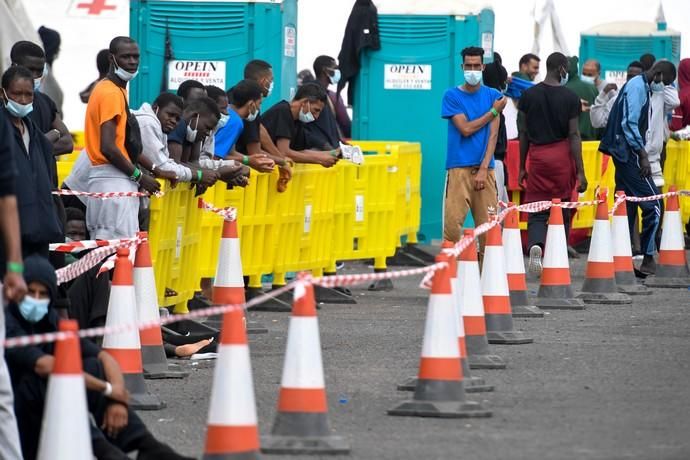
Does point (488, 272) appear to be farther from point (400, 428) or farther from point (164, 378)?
point (400, 428)

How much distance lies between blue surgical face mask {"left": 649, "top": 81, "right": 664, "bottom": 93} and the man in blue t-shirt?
3187mm

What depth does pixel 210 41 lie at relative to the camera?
19.6 metres

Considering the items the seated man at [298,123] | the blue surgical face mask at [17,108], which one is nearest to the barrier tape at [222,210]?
the seated man at [298,123]

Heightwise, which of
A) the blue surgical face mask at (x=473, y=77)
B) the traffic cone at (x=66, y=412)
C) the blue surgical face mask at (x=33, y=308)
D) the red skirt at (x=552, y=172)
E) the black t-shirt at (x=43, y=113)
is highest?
the blue surgical face mask at (x=473, y=77)

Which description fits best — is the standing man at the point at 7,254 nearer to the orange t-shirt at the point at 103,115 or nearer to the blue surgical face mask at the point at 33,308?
the blue surgical face mask at the point at 33,308

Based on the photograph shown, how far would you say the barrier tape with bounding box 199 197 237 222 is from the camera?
1368 centimetres

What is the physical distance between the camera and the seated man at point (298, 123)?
53.2ft

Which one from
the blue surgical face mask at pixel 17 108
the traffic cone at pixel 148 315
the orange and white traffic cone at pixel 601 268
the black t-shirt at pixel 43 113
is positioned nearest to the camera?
the blue surgical face mask at pixel 17 108

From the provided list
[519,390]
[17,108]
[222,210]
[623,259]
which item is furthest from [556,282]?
[17,108]

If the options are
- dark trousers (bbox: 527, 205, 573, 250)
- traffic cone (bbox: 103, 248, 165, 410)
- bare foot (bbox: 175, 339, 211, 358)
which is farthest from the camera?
dark trousers (bbox: 527, 205, 573, 250)

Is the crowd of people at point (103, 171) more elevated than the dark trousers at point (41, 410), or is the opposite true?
the crowd of people at point (103, 171)

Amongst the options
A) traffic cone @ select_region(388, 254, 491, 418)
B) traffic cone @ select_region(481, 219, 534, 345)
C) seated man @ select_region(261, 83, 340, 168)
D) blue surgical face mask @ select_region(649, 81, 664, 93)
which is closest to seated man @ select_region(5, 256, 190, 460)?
traffic cone @ select_region(388, 254, 491, 418)

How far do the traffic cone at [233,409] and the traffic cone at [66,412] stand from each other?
2.63ft

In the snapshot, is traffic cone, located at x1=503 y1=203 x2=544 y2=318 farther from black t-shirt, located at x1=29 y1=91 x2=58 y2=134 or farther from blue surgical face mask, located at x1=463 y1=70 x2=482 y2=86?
→ black t-shirt, located at x1=29 y1=91 x2=58 y2=134
